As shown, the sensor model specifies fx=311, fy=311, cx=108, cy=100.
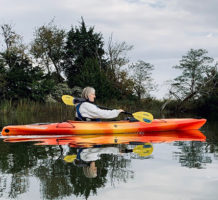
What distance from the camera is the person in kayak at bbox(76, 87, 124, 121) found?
6.83m

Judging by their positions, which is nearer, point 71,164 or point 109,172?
point 109,172

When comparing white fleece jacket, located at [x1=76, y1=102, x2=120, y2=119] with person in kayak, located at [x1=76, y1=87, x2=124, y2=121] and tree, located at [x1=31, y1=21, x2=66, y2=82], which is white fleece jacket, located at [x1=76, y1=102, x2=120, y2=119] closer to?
person in kayak, located at [x1=76, y1=87, x2=124, y2=121]

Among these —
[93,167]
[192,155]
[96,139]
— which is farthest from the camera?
[96,139]

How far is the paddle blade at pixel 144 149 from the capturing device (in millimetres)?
4552

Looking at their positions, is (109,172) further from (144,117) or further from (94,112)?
(144,117)

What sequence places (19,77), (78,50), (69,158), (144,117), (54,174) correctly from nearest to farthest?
1. (54,174)
2. (69,158)
3. (144,117)
4. (19,77)
5. (78,50)

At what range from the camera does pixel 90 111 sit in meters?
6.89

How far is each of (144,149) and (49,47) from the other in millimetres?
21995

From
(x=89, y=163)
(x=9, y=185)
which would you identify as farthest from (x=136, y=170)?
(x=9, y=185)

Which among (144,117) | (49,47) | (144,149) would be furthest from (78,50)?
(144,149)

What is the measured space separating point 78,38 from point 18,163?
2309 cm

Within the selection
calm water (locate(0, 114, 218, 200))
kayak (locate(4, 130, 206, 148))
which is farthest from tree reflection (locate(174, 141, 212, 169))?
kayak (locate(4, 130, 206, 148))

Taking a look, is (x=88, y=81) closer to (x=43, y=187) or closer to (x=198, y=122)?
(x=198, y=122)

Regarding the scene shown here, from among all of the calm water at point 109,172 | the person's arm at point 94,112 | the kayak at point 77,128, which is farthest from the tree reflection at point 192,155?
the kayak at point 77,128
